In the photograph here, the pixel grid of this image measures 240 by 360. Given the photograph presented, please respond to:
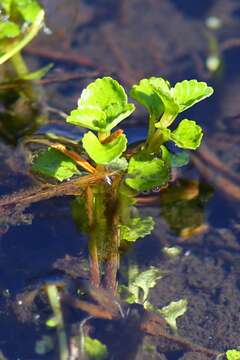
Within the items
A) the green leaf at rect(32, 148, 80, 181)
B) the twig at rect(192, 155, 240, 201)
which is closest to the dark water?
the twig at rect(192, 155, 240, 201)

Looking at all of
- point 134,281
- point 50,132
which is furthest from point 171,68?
point 134,281

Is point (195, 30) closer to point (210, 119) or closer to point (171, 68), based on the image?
point (171, 68)

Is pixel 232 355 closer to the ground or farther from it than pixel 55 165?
closer to the ground

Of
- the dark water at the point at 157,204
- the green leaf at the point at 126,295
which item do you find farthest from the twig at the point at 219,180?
the green leaf at the point at 126,295

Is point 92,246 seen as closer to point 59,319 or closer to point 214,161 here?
point 59,319

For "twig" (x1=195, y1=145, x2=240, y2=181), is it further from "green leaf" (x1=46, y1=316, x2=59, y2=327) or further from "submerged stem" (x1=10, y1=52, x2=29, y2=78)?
"green leaf" (x1=46, y1=316, x2=59, y2=327)

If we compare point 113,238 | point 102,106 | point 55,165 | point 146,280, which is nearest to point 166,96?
point 102,106

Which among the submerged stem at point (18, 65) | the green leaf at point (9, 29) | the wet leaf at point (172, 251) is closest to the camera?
the wet leaf at point (172, 251)

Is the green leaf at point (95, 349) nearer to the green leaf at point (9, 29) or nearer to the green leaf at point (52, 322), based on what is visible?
the green leaf at point (52, 322)
